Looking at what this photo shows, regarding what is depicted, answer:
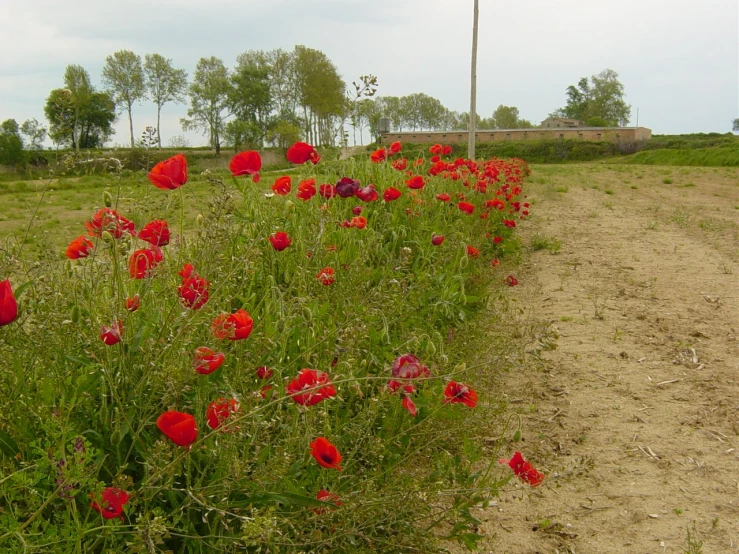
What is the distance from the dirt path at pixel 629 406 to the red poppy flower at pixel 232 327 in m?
0.97

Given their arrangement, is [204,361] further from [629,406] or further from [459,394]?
[629,406]

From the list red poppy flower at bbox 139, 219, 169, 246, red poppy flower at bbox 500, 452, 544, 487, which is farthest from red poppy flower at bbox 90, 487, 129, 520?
red poppy flower at bbox 500, 452, 544, 487

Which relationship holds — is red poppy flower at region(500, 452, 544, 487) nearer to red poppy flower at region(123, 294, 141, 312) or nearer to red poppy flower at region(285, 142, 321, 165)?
red poppy flower at region(123, 294, 141, 312)

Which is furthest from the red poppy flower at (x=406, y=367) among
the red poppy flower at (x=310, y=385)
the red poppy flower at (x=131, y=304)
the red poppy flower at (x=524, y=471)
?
the red poppy flower at (x=131, y=304)

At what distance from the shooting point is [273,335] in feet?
6.64

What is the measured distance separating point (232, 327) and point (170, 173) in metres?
0.48

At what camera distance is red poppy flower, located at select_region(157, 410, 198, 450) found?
3.98 ft

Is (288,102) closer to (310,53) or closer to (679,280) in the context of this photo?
(310,53)

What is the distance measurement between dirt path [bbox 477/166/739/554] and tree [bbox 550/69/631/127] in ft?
257

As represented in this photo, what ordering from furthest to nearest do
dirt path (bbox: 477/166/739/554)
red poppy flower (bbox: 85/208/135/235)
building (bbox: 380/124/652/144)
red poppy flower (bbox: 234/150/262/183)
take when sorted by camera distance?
building (bbox: 380/124/652/144) < dirt path (bbox: 477/166/739/554) < red poppy flower (bbox: 234/150/262/183) < red poppy flower (bbox: 85/208/135/235)

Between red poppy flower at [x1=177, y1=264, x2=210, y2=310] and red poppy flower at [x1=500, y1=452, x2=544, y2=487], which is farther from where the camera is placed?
red poppy flower at [x1=500, y1=452, x2=544, y2=487]

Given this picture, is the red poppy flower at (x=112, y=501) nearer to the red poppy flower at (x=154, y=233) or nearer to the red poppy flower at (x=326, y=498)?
the red poppy flower at (x=326, y=498)

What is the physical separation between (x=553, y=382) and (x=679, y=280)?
2.72m

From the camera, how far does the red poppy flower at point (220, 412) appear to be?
133 cm
